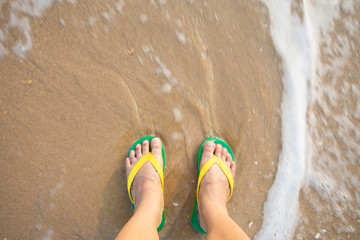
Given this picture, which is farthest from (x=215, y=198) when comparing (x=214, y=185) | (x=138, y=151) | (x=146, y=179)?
(x=138, y=151)

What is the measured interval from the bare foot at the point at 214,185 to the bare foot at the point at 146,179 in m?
0.27

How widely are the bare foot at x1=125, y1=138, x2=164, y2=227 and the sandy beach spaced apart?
7 centimetres

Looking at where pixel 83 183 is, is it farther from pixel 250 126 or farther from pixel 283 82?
pixel 283 82

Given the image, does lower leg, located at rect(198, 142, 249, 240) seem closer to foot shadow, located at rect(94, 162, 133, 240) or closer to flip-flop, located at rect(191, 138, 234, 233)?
flip-flop, located at rect(191, 138, 234, 233)

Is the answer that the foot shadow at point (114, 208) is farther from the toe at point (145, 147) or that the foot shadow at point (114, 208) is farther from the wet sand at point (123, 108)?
the toe at point (145, 147)

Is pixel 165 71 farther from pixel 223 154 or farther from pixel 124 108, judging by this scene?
pixel 223 154

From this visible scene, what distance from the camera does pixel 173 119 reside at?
161cm

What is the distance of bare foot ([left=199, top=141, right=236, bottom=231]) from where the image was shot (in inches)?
61.6

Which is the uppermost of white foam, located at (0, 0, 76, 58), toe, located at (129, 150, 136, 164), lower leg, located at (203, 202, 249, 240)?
white foam, located at (0, 0, 76, 58)

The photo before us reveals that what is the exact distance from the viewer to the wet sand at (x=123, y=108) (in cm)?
150

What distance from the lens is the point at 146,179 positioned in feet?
5.31

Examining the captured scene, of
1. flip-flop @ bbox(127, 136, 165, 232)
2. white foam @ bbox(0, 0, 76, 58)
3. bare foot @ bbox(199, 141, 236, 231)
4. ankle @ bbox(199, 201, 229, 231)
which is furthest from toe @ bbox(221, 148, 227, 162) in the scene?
white foam @ bbox(0, 0, 76, 58)

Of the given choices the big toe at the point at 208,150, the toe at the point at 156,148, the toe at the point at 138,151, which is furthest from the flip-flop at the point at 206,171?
the toe at the point at 138,151

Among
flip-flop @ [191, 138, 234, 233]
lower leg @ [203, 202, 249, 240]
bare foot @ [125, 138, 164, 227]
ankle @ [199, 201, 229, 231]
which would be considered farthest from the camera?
flip-flop @ [191, 138, 234, 233]
